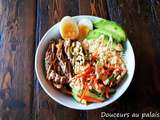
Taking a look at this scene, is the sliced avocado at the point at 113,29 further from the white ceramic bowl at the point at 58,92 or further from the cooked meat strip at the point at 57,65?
the cooked meat strip at the point at 57,65

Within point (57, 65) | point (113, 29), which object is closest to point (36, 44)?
point (57, 65)

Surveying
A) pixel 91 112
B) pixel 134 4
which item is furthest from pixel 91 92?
pixel 134 4

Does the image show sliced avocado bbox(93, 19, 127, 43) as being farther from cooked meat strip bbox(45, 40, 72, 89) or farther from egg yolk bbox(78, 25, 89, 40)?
cooked meat strip bbox(45, 40, 72, 89)

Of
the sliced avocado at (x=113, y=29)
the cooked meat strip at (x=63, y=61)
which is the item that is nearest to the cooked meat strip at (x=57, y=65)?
the cooked meat strip at (x=63, y=61)

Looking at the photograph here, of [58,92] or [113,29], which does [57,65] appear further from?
[113,29]

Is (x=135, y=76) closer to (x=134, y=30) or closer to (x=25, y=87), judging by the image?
(x=134, y=30)
